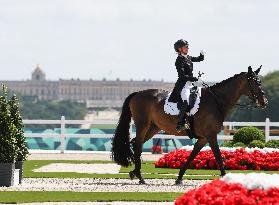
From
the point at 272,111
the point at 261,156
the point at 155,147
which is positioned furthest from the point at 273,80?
the point at 261,156

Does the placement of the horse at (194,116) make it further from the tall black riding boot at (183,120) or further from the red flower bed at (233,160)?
the red flower bed at (233,160)

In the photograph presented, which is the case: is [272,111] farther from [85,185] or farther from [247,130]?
[85,185]

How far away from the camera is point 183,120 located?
1764 cm

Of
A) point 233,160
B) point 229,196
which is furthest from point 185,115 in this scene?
point 229,196

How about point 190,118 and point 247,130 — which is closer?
point 190,118

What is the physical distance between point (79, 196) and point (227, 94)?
178 inches

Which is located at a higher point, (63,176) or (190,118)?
(190,118)

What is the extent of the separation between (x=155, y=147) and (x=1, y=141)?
17862 millimetres

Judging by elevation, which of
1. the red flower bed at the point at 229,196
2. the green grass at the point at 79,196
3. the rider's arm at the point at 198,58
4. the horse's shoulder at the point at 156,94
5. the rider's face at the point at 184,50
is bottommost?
the green grass at the point at 79,196

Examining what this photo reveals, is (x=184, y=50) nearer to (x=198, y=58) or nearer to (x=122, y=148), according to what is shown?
(x=198, y=58)

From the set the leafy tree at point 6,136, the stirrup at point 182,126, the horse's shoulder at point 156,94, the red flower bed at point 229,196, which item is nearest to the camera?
the red flower bed at point 229,196

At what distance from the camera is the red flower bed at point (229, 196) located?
9797 millimetres

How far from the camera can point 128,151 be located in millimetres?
18703

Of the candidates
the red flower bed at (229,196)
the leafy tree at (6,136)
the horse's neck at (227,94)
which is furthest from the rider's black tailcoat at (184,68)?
the red flower bed at (229,196)
